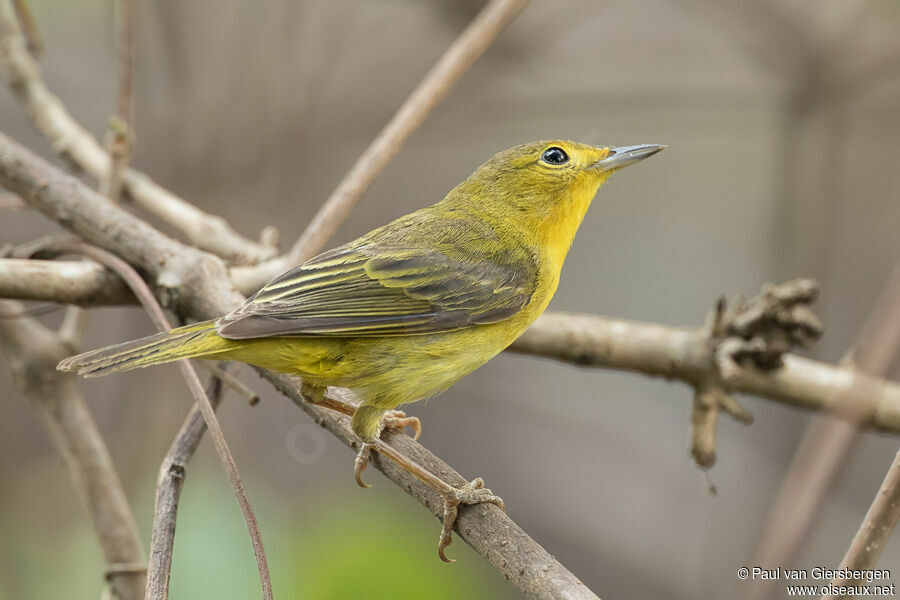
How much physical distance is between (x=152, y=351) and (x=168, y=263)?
420 millimetres

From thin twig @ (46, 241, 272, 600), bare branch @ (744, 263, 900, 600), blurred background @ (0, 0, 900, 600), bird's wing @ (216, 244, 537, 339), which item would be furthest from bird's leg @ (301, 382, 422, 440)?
bare branch @ (744, 263, 900, 600)

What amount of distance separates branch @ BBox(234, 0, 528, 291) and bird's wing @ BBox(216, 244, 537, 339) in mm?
117

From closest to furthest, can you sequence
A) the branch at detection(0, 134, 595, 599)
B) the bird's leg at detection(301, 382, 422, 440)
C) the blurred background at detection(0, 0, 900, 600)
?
the branch at detection(0, 134, 595, 599), the bird's leg at detection(301, 382, 422, 440), the blurred background at detection(0, 0, 900, 600)

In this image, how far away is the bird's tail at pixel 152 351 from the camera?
7.30ft

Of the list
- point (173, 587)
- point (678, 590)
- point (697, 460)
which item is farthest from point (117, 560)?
point (678, 590)

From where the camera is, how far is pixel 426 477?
2297mm

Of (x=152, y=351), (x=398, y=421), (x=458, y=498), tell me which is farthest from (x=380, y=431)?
(x=152, y=351)

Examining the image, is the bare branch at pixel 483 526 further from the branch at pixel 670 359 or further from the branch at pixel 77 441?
the branch at pixel 670 359

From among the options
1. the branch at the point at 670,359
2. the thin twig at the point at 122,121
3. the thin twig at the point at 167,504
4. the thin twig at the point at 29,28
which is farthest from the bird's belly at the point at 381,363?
the thin twig at the point at 29,28

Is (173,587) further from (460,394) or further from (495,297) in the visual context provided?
(460,394)

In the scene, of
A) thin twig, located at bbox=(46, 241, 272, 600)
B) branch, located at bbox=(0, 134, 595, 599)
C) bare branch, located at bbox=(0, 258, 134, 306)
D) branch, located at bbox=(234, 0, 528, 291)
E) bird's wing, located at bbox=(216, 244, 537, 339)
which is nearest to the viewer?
thin twig, located at bbox=(46, 241, 272, 600)

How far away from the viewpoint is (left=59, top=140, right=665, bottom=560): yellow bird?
238 centimetres

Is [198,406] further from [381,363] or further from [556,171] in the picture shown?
[556,171]

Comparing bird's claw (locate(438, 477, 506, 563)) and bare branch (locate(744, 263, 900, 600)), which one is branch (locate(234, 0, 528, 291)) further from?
bare branch (locate(744, 263, 900, 600))
